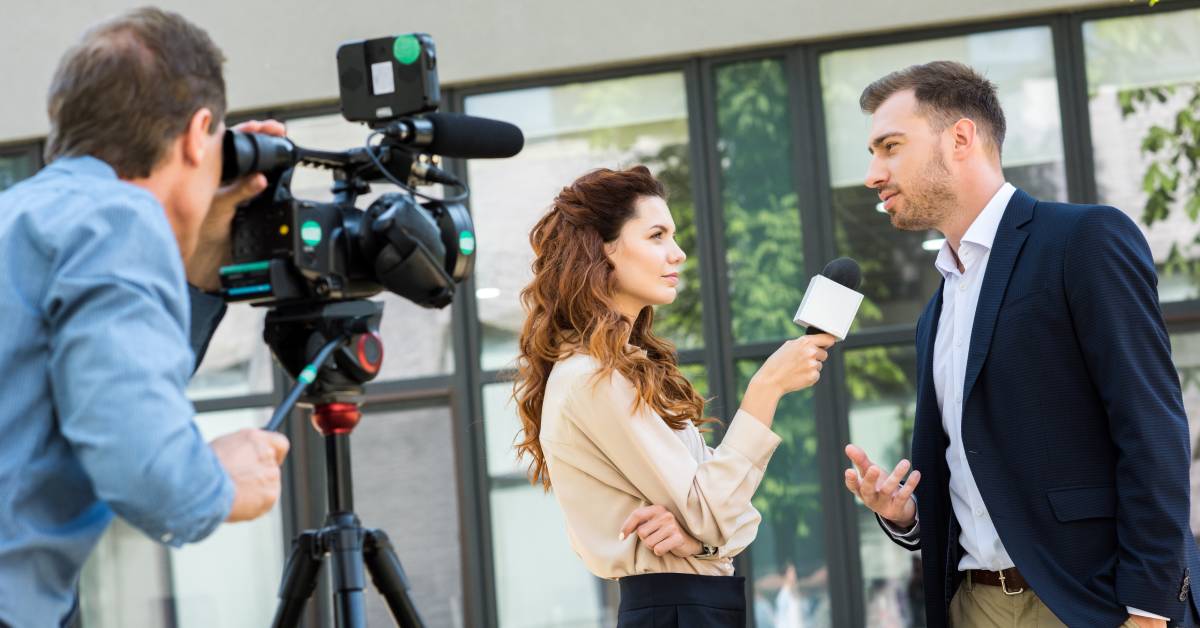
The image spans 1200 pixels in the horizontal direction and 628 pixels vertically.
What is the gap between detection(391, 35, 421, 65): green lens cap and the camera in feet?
8.43

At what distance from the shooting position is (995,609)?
3014mm

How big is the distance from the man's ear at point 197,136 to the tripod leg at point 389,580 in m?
0.81

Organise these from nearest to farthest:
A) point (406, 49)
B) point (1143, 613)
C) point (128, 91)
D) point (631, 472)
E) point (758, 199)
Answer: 1. point (128, 91)
2. point (406, 49)
3. point (1143, 613)
4. point (631, 472)
5. point (758, 199)

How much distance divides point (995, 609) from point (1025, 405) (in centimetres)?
49

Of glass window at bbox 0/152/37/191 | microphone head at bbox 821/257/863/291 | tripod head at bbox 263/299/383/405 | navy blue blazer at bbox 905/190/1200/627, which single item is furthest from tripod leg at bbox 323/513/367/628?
glass window at bbox 0/152/37/191

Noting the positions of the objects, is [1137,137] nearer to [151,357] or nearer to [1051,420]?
[1051,420]

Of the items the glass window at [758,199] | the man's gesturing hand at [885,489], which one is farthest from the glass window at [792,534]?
the man's gesturing hand at [885,489]

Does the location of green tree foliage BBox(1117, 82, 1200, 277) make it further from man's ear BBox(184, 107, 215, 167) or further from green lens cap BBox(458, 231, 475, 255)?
man's ear BBox(184, 107, 215, 167)

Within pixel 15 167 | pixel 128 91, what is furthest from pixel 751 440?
pixel 15 167

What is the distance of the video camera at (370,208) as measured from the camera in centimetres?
229

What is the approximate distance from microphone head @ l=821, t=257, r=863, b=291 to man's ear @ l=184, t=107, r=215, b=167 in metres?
1.57

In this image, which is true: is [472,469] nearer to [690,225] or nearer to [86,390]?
[690,225]

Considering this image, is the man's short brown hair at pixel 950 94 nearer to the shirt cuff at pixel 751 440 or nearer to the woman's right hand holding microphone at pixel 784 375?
the woman's right hand holding microphone at pixel 784 375

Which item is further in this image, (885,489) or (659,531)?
(885,489)
